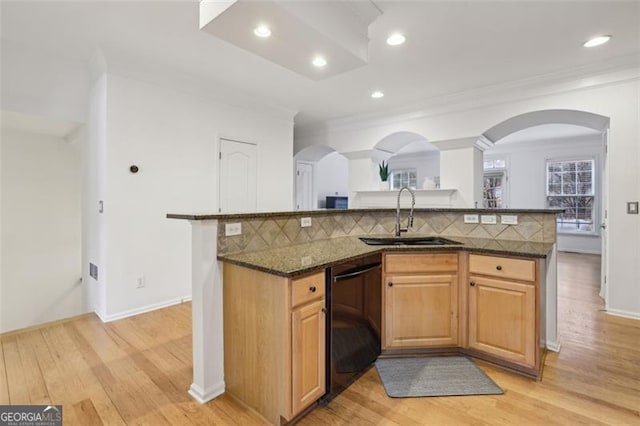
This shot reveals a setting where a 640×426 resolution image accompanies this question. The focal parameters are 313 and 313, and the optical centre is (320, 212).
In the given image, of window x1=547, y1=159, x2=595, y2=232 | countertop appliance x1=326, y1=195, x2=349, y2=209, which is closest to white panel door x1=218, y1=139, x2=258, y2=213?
countertop appliance x1=326, y1=195, x2=349, y2=209

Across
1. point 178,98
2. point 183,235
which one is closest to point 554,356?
point 183,235

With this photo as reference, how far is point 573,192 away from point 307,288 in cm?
821

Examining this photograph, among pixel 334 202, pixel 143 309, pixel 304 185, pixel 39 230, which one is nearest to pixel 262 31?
pixel 143 309

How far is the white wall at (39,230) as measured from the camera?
4.18 m

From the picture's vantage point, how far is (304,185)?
7.09 metres

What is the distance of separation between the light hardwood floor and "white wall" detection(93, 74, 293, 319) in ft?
2.03

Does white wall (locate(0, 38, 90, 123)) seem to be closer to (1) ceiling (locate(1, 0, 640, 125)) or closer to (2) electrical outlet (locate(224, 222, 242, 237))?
(1) ceiling (locate(1, 0, 640, 125))

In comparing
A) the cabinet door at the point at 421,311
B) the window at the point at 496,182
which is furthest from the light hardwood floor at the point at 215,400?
the window at the point at 496,182

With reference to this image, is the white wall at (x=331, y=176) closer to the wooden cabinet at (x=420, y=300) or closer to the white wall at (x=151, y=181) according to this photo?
the white wall at (x=151, y=181)

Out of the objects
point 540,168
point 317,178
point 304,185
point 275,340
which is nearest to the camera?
point 275,340

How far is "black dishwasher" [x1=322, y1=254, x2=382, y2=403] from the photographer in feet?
6.12

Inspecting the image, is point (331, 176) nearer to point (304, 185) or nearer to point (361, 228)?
point (304, 185)

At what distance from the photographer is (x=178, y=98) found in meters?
3.66

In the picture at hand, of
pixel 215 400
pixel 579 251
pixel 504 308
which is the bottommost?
pixel 215 400
